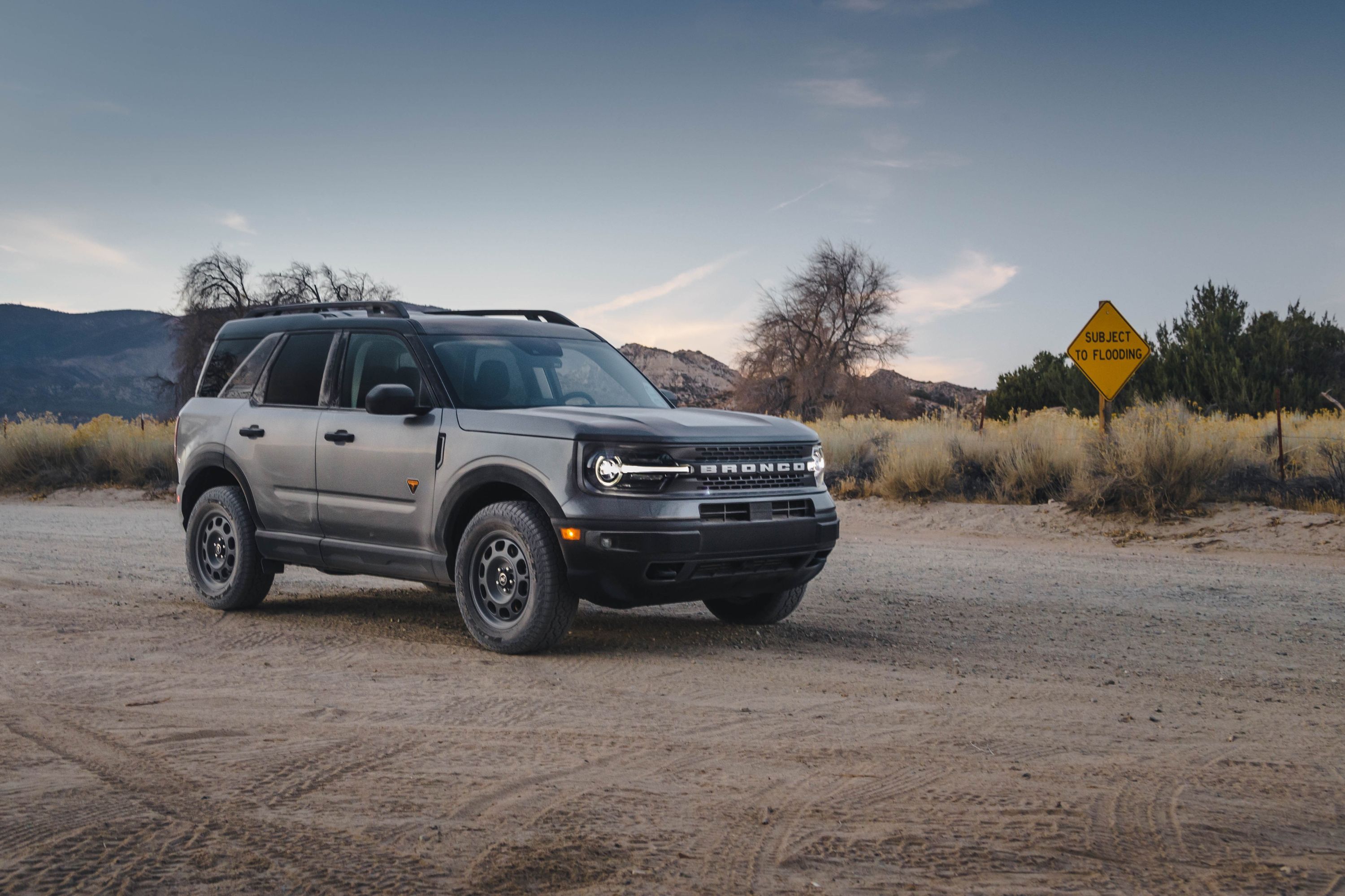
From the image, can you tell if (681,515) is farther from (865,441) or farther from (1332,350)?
(1332,350)

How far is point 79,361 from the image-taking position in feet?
452

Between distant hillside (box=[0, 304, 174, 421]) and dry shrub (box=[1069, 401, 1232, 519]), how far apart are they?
343ft

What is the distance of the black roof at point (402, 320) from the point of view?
7730 mm

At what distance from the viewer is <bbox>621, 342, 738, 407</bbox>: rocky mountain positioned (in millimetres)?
76625

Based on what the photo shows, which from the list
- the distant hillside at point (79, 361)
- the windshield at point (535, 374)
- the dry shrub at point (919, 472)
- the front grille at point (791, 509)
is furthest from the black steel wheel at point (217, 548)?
the distant hillside at point (79, 361)

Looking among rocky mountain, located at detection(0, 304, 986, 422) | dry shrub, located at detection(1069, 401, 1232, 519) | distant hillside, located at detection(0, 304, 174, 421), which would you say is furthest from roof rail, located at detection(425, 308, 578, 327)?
distant hillside, located at detection(0, 304, 174, 421)

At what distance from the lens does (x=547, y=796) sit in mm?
4242

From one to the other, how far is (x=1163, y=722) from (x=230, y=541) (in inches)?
261

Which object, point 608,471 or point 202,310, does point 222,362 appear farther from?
point 202,310

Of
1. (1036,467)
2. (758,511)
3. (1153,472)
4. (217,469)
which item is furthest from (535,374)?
(1036,467)

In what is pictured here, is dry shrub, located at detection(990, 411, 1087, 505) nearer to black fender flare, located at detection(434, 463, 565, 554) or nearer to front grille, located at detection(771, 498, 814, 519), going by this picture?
front grille, located at detection(771, 498, 814, 519)

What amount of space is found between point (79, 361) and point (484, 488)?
14974cm

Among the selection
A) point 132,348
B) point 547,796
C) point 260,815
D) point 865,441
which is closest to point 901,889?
point 547,796

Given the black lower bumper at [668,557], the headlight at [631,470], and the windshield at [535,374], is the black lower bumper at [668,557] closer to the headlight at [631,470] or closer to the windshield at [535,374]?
the headlight at [631,470]
